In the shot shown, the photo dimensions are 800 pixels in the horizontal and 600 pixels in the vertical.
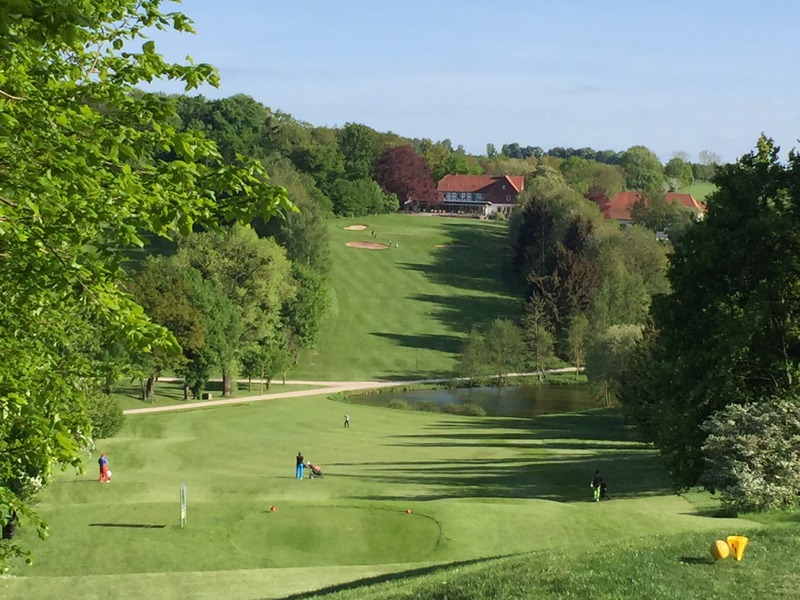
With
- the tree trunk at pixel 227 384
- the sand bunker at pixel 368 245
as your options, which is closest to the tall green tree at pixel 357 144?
the sand bunker at pixel 368 245

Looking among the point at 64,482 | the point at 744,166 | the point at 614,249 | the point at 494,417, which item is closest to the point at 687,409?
the point at 744,166

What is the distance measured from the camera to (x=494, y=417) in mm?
71875

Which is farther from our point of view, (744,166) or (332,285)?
(332,285)

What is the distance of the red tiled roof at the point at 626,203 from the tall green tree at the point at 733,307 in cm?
12993

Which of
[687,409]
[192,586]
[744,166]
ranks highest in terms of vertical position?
[744,166]

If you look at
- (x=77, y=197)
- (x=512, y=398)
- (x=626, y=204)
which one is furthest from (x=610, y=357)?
(x=626, y=204)

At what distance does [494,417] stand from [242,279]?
24.5 m

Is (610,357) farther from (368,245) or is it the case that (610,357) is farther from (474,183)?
(474,183)

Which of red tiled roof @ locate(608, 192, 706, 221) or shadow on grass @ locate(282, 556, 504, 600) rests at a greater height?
red tiled roof @ locate(608, 192, 706, 221)

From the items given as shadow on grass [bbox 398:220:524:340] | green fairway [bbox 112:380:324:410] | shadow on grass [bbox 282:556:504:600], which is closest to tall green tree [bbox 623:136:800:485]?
shadow on grass [bbox 282:556:504:600]

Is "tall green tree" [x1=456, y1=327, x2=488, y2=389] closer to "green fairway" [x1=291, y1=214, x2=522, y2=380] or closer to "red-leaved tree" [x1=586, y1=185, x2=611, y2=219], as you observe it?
"green fairway" [x1=291, y1=214, x2=522, y2=380]

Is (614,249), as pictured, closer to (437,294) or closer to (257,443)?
(437,294)

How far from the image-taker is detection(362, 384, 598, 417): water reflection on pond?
77.9 m

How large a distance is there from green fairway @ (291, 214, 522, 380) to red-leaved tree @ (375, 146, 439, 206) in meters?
21.3
